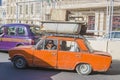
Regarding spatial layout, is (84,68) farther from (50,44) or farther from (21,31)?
(21,31)

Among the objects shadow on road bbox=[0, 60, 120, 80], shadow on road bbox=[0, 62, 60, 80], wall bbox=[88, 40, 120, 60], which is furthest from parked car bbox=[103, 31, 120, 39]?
shadow on road bbox=[0, 62, 60, 80]

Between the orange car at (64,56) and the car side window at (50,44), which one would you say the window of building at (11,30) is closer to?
the orange car at (64,56)

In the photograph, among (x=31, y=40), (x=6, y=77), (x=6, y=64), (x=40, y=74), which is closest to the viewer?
(x=6, y=77)

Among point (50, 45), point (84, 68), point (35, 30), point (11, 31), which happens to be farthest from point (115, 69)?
point (11, 31)

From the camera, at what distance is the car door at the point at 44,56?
11.9 meters

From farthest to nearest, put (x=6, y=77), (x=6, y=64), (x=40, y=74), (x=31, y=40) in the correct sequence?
1. (x=31, y=40)
2. (x=6, y=64)
3. (x=40, y=74)
4. (x=6, y=77)

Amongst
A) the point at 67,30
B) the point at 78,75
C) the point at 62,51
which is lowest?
the point at 78,75

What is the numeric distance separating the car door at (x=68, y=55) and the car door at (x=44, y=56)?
226 millimetres

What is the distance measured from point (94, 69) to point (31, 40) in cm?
493

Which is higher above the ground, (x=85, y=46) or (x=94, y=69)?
(x=85, y=46)

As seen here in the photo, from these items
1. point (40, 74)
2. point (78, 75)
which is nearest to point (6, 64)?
point (40, 74)

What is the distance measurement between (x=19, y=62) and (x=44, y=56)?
3.47 ft

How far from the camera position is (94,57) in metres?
11.6

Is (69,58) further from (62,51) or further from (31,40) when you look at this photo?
(31,40)
